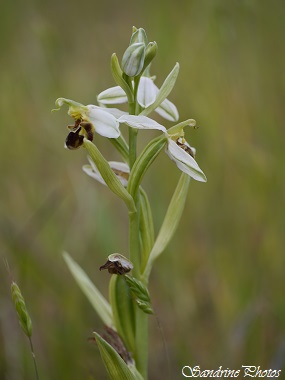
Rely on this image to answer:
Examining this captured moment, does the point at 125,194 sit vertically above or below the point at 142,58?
below

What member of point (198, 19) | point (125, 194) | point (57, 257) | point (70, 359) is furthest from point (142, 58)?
point (198, 19)

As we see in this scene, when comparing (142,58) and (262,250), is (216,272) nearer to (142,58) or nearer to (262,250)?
(262,250)

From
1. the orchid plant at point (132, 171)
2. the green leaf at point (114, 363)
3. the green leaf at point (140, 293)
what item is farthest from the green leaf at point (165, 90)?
the green leaf at point (114, 363)

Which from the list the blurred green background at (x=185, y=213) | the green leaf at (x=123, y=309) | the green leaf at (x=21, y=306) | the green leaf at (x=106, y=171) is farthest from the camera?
the blurred green background at (x=185, y=213)

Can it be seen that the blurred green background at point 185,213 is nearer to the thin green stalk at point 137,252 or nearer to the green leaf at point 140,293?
the thin green stalk at point 137,252

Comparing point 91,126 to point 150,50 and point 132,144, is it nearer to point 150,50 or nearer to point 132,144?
point 132,144

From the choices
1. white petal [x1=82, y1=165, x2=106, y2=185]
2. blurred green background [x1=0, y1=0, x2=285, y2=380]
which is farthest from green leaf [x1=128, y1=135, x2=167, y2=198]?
blurred green background [x1=0, y1=0, x2=285, y2=380]

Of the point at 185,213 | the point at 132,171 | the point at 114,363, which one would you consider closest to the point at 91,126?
the point at 132,171
